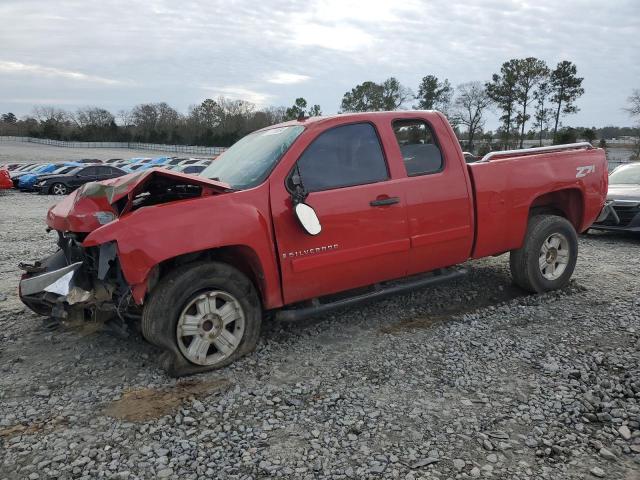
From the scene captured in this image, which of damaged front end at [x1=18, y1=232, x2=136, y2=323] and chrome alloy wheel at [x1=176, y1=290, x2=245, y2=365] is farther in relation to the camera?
chrome alloy wheel at [x1=176, y1=290, x2=245, y2=365]

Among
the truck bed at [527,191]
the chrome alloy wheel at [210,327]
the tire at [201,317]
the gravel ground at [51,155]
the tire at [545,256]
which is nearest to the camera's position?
the tire at [201,317]

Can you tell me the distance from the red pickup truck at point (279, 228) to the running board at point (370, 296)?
0.02m

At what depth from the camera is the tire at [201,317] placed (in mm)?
3535

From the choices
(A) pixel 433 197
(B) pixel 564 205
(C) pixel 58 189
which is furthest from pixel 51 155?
(A) pixel 433 197

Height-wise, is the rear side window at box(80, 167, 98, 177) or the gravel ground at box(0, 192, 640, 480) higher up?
the rear side window at box(80, 167, 98, 177)

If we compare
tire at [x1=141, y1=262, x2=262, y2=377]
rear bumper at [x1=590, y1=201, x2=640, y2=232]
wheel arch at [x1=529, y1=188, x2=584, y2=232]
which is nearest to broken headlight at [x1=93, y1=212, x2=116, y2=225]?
tire at [x1=141, y1=262, x2=262, y2=377]

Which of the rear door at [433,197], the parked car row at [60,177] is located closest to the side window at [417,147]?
the rear door at [433,197]

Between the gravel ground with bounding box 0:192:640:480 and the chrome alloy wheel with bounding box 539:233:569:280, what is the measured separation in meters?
0.51

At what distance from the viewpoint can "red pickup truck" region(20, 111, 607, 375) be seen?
3559 mm

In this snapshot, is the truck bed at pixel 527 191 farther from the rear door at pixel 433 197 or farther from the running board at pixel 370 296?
the running board at pixel 370 296

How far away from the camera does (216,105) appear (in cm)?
9400

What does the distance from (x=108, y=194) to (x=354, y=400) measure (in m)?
2.26

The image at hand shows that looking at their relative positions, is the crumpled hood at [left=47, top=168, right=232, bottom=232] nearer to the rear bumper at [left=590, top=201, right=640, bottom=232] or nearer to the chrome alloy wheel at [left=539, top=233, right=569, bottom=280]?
the chrome alloy wheel at [left=539, top=233, right=569, bottom=280]

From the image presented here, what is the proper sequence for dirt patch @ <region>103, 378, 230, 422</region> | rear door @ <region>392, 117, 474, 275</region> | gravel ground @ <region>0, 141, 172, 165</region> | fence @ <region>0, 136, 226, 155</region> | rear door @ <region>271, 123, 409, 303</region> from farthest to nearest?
fence @ <region>0, 136, 226, 155</region> < gravel ground @ <region>0, 141, 172, 165</region> < rear door @ <region>392, 117, 474, 275</region> < rear door @ <region>271, 123, 409, 303</region> < dirt patch @ <region>103, 378, 230, 422</region>
